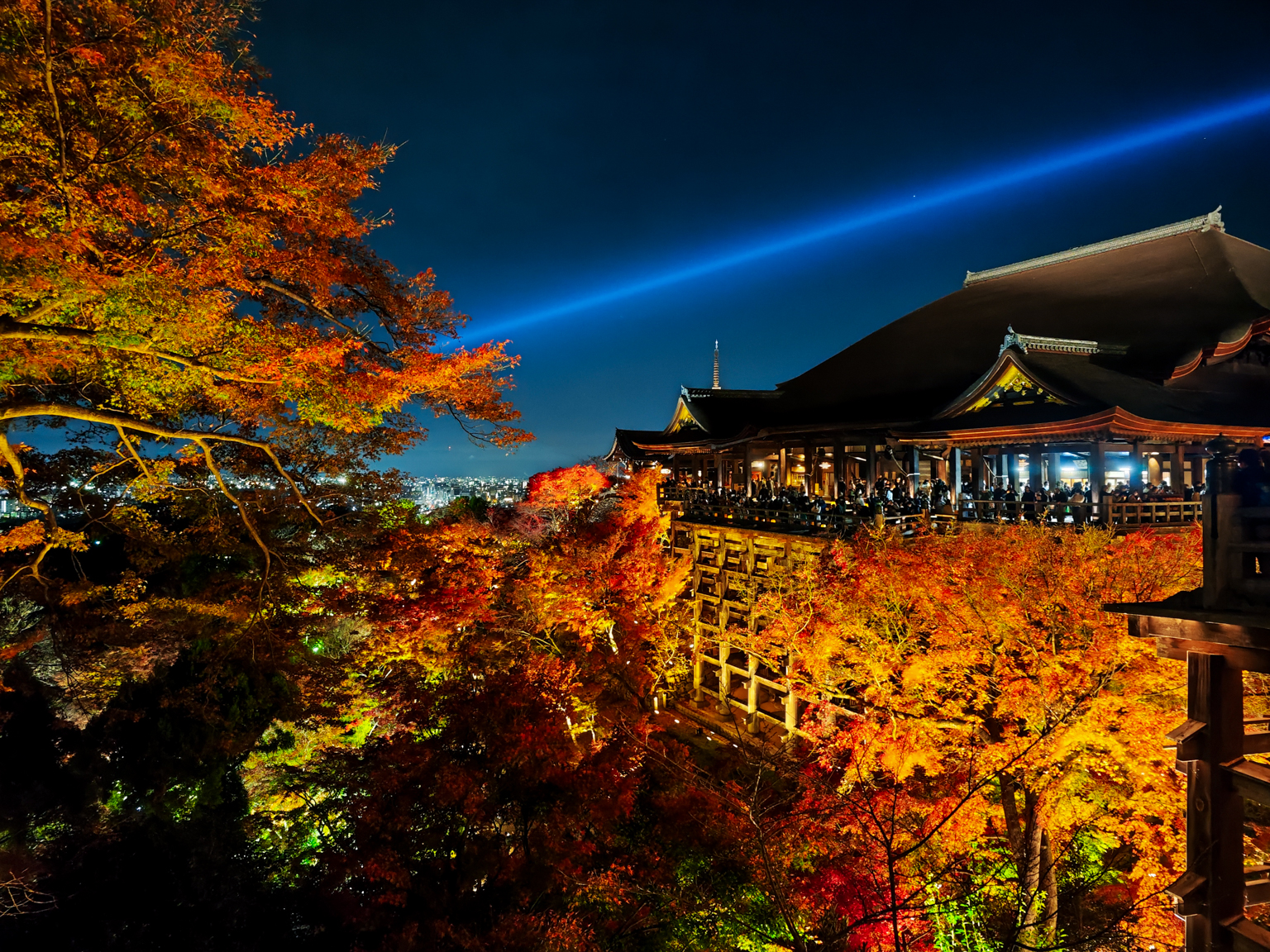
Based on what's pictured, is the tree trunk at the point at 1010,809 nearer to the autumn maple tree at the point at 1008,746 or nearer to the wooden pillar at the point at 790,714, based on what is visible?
the autumn maple tree at the point at 1008,746

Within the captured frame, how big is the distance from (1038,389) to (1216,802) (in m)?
13.4

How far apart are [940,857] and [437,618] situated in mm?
12365

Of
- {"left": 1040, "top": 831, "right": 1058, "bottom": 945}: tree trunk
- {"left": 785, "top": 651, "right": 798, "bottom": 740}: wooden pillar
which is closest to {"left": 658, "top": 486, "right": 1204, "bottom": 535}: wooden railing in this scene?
{"left": 785, "top": 651, "right": 798, "bottom": 740}: wooden pillar

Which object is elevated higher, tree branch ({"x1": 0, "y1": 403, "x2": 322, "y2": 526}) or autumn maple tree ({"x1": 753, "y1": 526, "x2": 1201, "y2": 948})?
tree branch ({"x1": 0, "y1": 403, "x2": 322, "y2": 526})

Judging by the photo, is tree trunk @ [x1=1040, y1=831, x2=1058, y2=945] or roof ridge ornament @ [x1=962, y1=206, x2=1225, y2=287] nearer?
Answer: tree trunk @ [x1=1040, y1=831, x2=1058, y2=945]

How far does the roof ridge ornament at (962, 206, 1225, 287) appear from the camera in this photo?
24797 mm

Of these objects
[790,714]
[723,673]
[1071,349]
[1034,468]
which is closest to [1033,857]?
[790,714]

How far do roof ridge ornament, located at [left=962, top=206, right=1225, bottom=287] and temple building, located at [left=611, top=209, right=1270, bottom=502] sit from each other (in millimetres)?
68

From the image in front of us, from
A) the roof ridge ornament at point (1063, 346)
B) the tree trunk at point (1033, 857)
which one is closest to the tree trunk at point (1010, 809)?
the tree trunk at point (1033, 857)

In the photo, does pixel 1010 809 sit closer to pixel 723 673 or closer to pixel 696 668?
pixel 723 673

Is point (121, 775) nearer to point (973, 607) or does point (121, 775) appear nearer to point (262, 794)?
point (262, 794)

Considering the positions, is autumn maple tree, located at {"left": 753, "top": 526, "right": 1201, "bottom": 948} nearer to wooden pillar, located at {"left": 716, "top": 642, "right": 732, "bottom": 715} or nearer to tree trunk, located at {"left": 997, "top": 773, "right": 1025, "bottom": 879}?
tree trunk, located at {"left": 997, "top": 773, "right": 1025, "bottom": 879}

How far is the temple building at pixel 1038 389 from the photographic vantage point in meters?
14.8

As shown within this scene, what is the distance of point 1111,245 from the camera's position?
27500 mm
